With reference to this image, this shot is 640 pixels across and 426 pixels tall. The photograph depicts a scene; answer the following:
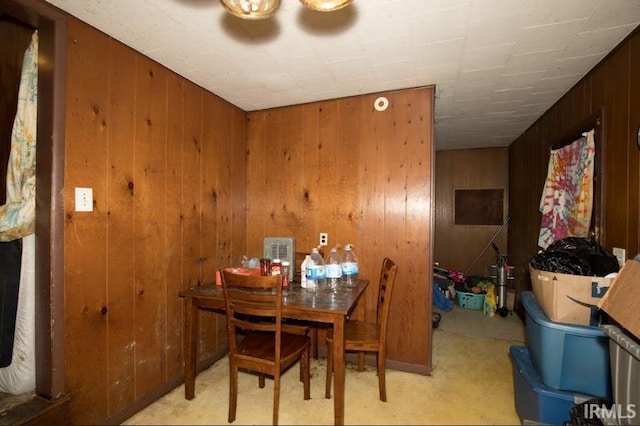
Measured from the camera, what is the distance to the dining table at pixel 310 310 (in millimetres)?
1593

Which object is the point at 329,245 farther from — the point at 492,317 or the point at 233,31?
the point at 492,317

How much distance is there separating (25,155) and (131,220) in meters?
0.57

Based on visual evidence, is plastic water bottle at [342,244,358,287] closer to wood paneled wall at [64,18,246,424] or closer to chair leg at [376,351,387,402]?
chair leg at [376,351,387,402]

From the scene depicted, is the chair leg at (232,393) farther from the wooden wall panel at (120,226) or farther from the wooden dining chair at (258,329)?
the wooden wall panel at (120,226)

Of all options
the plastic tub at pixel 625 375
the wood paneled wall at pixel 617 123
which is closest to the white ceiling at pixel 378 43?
the wood paneled wall at pixel 617 123

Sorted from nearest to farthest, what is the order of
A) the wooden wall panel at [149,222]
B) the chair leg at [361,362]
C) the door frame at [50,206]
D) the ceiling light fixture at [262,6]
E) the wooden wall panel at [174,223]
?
1. the ceiling light fixture at [262,6]
2. the door frame at [50,206]
3. the wooden wall panel at [149,222]
4. the wooden wall panel at [174,223]
5. the chair leg at [361,362]

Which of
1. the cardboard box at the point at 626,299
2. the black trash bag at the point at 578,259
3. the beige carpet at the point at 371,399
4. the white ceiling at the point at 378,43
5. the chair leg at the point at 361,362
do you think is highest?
the white ceiling at the point at 378,43

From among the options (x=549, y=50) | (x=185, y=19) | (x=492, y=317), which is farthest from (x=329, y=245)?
(x=492, y=317)

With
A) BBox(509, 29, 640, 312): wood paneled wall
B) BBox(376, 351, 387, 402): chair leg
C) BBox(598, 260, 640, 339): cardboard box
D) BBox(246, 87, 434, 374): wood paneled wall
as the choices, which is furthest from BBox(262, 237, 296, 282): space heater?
BBox(509, 29, 640, 312): wood paneled wall

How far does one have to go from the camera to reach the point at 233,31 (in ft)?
5.42

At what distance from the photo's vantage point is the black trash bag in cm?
155

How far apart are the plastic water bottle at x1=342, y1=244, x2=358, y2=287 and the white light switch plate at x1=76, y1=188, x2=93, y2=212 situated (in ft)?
5.43

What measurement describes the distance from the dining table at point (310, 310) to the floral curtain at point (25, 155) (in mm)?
913

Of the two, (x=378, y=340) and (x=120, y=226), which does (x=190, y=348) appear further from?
(x=378, y=340)
